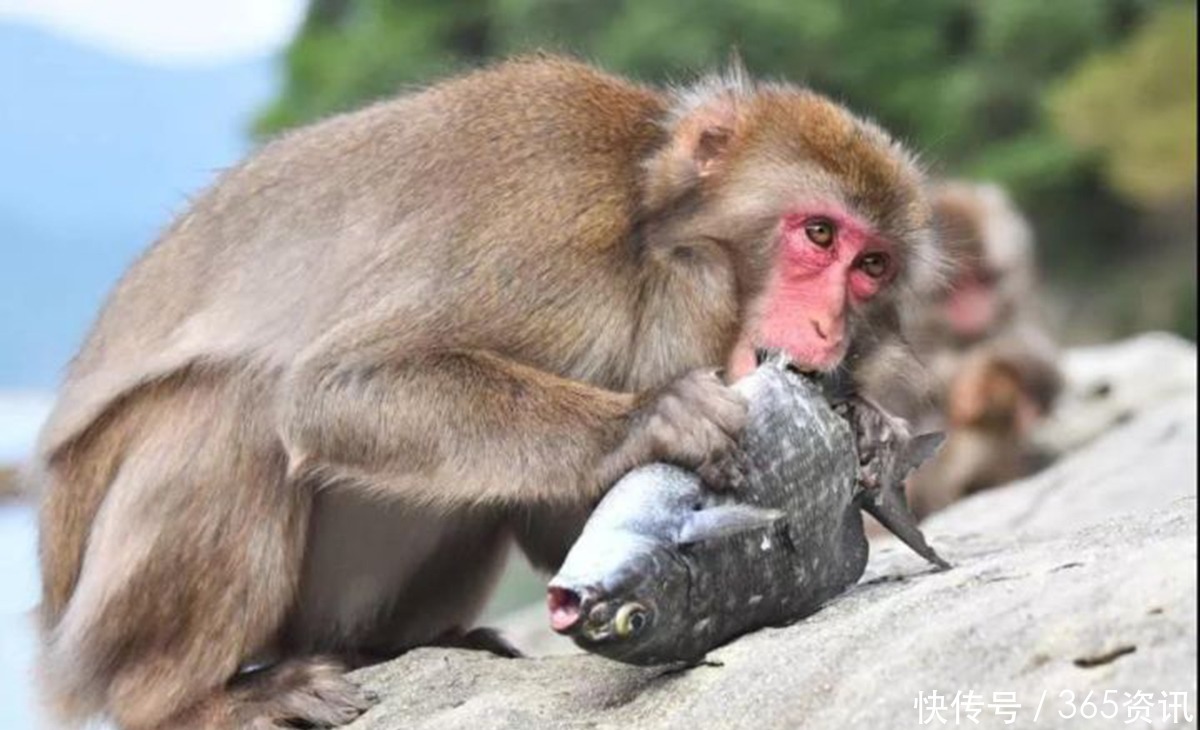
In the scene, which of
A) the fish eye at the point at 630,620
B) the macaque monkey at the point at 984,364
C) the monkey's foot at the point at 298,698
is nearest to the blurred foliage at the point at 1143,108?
the macaque monkey at the point at 984,364

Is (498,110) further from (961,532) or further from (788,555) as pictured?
(961,532)

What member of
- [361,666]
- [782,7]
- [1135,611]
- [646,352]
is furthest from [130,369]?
[782,7]

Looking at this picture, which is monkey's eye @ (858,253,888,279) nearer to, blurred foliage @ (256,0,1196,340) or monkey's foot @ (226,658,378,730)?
monkey's foot @ (226,658,378,730)

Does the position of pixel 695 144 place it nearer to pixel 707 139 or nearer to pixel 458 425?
pixel 707 139

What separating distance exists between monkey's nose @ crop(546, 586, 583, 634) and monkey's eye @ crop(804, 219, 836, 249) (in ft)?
3.88

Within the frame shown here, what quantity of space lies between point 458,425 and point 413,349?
0.20 m

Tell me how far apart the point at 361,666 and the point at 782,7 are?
17.6 m

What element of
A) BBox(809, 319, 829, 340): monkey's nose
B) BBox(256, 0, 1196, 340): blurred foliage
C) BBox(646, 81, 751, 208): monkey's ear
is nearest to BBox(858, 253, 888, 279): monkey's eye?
BBox(809, 319, 829, 340): monkey's nose

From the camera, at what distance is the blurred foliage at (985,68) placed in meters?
18.5

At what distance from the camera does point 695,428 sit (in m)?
3.80

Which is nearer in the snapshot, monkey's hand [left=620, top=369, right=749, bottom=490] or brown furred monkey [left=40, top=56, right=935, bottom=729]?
monkey's hand [left=620, top=369, right=749, bottom=490]

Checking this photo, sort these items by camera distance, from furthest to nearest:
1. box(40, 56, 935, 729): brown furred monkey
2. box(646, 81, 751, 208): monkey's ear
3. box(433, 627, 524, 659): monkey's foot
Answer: box(433, 627, 524, 659): monkey's foot → box(646, 81, 751, 208): monkey's ear → box(40, 56, 935, 729): brown furred monkey

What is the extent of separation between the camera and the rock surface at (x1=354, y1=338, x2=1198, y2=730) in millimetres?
2922

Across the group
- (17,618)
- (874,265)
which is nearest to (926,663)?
(874,265)
